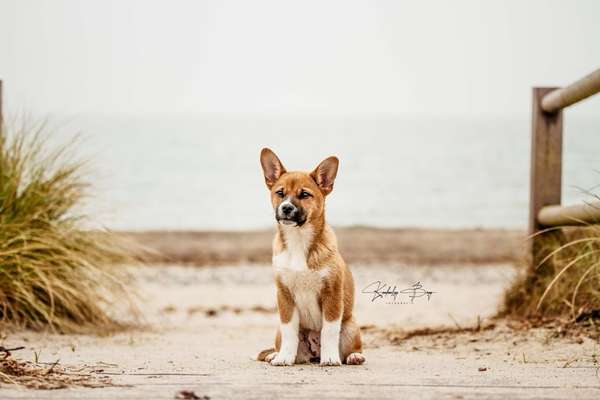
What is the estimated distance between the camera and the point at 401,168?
34.5 meters

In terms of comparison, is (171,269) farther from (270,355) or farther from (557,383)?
(557,383)

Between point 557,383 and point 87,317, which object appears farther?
point 87,317

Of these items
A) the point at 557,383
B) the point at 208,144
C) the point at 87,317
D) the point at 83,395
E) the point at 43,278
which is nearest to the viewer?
the point at 83,395

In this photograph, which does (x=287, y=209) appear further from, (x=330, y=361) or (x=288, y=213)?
(x=330, y=361)

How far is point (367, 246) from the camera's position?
15.3 m

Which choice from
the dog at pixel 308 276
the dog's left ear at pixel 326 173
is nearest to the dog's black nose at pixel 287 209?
the dog at pixel 308 276

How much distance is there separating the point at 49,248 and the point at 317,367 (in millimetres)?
3013

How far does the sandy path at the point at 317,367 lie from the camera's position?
297 cm

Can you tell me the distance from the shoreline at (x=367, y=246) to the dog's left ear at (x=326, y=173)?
8.23 m

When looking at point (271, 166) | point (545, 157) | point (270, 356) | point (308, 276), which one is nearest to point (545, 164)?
point (545, 157)

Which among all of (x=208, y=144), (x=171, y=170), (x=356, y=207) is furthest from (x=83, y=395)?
(x=208, y=144)

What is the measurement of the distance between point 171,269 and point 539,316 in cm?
771

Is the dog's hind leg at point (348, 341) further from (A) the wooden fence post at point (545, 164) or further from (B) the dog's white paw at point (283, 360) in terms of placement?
(A) the wooden fence post at point (545, 164)

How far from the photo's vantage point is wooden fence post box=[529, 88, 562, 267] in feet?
19.4
